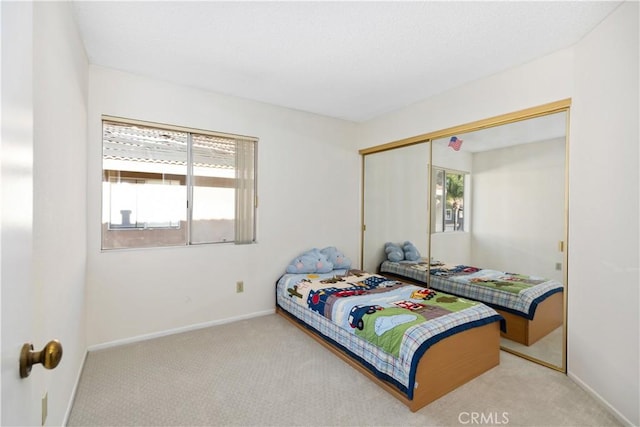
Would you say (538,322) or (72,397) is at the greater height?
(538,322)

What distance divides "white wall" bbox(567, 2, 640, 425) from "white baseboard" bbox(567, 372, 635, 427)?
0.06ft

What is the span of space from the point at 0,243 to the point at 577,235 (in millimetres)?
3003

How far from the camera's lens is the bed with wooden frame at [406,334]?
6.57 ft

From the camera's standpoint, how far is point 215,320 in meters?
3.33

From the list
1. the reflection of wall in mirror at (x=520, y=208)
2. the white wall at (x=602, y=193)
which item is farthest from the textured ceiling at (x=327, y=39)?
the reflection of wall in mirror at (x=520, y=208)

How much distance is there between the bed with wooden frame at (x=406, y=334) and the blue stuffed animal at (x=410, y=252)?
578mm

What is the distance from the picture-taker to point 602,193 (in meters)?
2.04

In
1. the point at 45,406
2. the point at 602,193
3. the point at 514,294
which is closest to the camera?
the point at 45,406

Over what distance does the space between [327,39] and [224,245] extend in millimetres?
2257

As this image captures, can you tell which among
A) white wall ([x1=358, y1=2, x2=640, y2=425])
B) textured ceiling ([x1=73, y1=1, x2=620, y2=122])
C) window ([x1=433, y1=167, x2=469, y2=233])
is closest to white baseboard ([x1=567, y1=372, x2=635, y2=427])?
white wall ([x1=358, y1=2, x2=640, y2=425])

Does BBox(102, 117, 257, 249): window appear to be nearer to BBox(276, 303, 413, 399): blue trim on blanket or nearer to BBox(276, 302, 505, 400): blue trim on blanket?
BBox(276, 303, 413, 399): blue trim on blanket

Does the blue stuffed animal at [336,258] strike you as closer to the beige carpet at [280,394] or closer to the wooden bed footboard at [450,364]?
the beige carpet at [280,394]

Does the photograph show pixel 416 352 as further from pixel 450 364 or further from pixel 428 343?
pixel 450 364

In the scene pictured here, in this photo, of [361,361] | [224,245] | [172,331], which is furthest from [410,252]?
[172,331]
